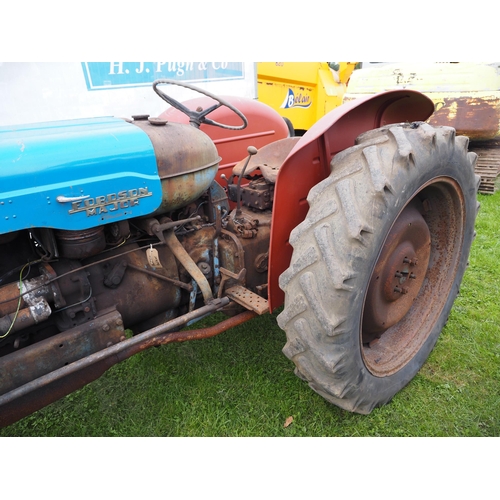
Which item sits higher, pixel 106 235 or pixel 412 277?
pixel 106 235

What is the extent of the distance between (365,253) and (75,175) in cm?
105

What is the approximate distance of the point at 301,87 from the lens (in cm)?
637

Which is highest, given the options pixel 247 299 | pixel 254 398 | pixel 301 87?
pixel 301 87

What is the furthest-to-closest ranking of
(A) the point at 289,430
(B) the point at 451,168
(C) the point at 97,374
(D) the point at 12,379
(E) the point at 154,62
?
1. (E) the point at 154,62
2. (A) the point at 289,430
3. (B) the point at 451,168
4. (C) the point at 97,374
5. (D) the point at 12,379

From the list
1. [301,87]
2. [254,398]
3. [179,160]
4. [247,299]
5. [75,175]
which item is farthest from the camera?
[301,87]

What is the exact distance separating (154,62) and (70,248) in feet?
11.3

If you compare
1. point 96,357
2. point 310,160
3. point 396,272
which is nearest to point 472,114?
point 396,272

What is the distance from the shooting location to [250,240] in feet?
6.41

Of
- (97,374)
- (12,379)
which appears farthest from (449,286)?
(12,379)

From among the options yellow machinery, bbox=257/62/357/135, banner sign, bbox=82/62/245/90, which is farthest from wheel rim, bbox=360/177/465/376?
yellow machinery, bbox=257/62/357/135

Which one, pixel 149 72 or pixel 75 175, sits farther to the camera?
pixel 149 72

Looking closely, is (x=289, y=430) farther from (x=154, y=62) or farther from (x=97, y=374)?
(x=154, y=62)

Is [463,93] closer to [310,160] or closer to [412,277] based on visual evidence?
[412,277]

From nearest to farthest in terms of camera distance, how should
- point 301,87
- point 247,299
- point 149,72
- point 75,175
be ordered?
1. point 75,175
2. point 247,299
3. point 149,72
4. point 301,87
